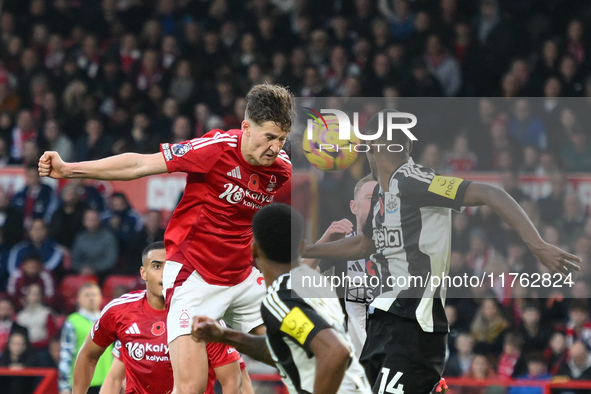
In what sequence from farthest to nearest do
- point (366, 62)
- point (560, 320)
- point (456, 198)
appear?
point (366, 62) → point (560, 320) → point (456, 198)

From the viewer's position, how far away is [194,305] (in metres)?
5.99

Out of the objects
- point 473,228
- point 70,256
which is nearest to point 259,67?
point 70,256

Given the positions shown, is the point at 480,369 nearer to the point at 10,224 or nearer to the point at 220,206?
the point at 220,206

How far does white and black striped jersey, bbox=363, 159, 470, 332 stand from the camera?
5.69 meters

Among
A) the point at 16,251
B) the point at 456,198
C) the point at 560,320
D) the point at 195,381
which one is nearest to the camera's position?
the point at 456,198

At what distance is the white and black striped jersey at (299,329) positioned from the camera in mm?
4445

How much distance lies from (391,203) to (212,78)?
8.92 meters

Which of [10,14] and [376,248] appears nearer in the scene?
[376,248]

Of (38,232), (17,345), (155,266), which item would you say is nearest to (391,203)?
(155,266)

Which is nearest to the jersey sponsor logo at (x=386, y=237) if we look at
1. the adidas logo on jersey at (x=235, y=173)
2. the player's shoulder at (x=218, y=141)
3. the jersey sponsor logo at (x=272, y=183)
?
the jersey sponsor logo at (x=272, y=183)

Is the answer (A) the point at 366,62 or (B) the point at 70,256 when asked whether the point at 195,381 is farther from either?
(A) the point at 366,62

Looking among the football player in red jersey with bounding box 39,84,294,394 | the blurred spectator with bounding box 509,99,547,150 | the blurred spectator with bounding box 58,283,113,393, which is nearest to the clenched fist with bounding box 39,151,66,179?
the football player in red jersey with bounding box 39,84,294,394

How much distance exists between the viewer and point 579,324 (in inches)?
372

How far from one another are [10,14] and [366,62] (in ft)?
22.0
